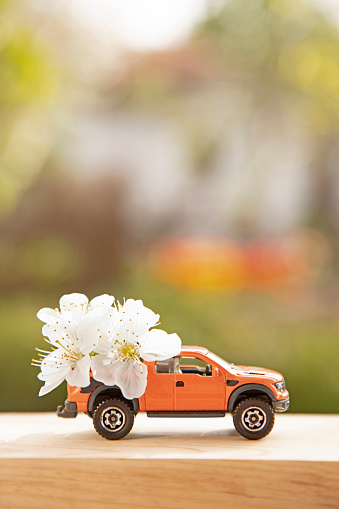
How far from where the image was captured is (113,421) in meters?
1.34

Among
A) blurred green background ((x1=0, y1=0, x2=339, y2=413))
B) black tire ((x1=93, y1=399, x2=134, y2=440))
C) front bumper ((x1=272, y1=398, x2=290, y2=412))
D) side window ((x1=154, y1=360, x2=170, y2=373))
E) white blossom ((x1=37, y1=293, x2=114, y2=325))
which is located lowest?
black tire ((x1=93, y1=399, x2=134, y2=440))

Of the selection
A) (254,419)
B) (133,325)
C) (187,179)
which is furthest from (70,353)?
(187,179)

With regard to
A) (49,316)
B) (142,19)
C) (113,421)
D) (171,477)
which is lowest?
(171,477)

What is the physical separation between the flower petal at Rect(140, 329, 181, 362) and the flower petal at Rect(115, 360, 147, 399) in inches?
1.1

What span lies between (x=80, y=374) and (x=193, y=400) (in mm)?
256

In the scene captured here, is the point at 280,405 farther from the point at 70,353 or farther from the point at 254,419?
the point at 70,353

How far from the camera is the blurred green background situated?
6.22 ft

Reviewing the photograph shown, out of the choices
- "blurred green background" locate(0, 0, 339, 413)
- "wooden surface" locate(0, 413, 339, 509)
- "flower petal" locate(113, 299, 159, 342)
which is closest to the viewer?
"wooden surface" locate(0, 413, 339, 509)

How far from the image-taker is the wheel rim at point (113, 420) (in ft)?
4.37

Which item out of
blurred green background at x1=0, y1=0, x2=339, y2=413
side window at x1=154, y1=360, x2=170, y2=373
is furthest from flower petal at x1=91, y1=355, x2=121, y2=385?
blurred green background at x1=0, y1=0, x2=339, y2=413

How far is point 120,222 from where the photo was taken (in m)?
1.93

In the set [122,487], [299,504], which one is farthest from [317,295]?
[122,487]

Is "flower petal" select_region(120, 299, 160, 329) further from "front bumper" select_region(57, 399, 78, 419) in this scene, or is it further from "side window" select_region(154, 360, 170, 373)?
"front bumper" select_region(57, 399, 78, 419)

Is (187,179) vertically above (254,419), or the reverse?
(187,179)
